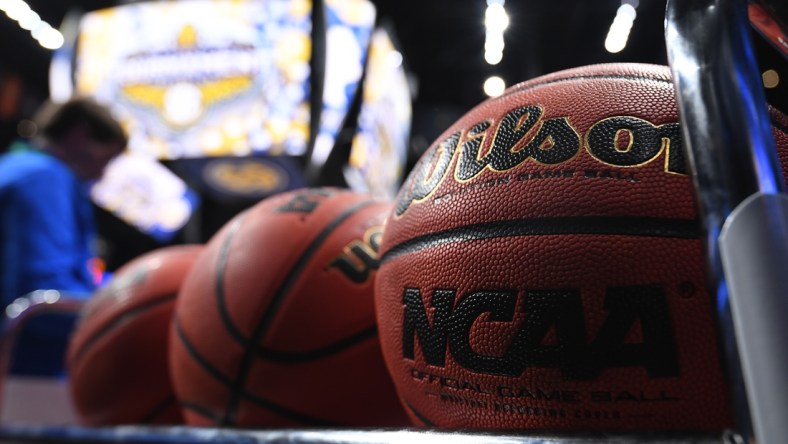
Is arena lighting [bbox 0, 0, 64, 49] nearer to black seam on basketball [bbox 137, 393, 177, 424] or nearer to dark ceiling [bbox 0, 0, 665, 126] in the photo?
dark ceiling [bbox 0, 0, 665, 126]

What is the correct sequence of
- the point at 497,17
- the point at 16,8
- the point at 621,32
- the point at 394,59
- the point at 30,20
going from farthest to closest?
the point at 30,20 → the point at 16,8 → the point at 497,17 → the point at 394,59 → the point at 621,32

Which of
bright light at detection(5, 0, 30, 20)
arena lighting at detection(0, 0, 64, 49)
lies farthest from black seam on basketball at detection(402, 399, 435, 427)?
bright light at detection(5, 0, 30, 20)

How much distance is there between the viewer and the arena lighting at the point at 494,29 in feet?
13.5

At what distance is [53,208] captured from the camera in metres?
1.86

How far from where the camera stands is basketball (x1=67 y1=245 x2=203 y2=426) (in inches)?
44.1

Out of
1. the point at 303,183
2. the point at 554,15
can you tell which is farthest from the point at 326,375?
the point at 554,15

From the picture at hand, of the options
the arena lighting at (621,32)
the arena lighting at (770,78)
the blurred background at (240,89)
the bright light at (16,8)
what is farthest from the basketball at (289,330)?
the bright light at (16,8)

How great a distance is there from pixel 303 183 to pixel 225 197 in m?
0.85

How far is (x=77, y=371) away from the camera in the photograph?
1.18 meters

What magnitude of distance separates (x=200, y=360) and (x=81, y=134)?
1.57 m

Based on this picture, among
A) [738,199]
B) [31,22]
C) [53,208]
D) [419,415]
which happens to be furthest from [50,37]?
[738,199]

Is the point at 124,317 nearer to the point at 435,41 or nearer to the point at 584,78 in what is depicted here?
the point at 584,78

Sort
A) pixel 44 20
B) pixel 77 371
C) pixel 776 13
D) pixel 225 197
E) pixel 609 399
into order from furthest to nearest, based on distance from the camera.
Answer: pixel 44 20 < pixel 225 197 < pixel 77 371 < pixel 609 399 < pixel 776 13

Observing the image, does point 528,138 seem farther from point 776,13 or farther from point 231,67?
point 231,67
